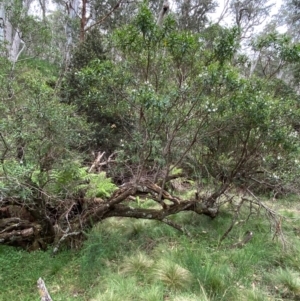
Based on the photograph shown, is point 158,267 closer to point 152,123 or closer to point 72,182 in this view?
point 72,182

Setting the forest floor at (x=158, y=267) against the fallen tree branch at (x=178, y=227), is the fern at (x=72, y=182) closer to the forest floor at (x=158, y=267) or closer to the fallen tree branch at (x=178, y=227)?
the forest floor at (x=158, y=267)

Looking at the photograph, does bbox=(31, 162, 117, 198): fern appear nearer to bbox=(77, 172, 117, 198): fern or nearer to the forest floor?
bbox=(77, 172, 117, 198): fern

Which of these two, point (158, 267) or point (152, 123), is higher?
point (152, 123)

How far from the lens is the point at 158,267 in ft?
9.75

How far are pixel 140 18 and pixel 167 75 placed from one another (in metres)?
0.80

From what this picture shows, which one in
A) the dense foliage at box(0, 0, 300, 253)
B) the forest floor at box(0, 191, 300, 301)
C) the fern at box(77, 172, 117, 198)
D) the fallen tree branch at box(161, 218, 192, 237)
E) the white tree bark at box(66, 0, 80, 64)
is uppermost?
the white tree bark at box(66, 0, 80, 64)

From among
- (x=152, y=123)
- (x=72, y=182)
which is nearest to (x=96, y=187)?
(x=72, y=182)

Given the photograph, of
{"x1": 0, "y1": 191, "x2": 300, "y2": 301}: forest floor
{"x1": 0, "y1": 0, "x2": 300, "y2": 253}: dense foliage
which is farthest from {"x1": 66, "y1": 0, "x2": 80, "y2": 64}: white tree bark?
{"x1": 0, "y1": 191, "x2": 300, "y2": 301}: forest floor

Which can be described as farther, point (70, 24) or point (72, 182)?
point (70, 24)

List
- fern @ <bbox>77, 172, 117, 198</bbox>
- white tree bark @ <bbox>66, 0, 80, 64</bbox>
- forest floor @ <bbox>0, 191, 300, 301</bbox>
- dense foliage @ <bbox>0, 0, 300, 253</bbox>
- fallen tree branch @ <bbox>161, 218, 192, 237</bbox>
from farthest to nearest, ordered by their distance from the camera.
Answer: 1. white tree bark @ <bbox>66, 0, 80, 64</bbox>
2. fallen tree branch @ <bbox>161, 218, 192, 237</bbox>
3. fern @ <bbox>77, 172, 117, 198</bbox>
4. dense foliage @ <bbox>0, 0, 300, 253</bbox>
5. forest floor @ <bbox>0, 191, 300, 301</bbox>

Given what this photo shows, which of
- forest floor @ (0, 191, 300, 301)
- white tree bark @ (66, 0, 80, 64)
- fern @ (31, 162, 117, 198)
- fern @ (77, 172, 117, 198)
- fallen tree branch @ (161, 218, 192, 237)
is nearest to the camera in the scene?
forest floor @ (0, 191, 300, 301)

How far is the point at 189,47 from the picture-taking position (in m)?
2.82

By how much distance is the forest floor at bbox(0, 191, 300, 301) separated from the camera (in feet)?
8.89

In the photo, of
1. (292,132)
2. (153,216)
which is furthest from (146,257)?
(292,132)
